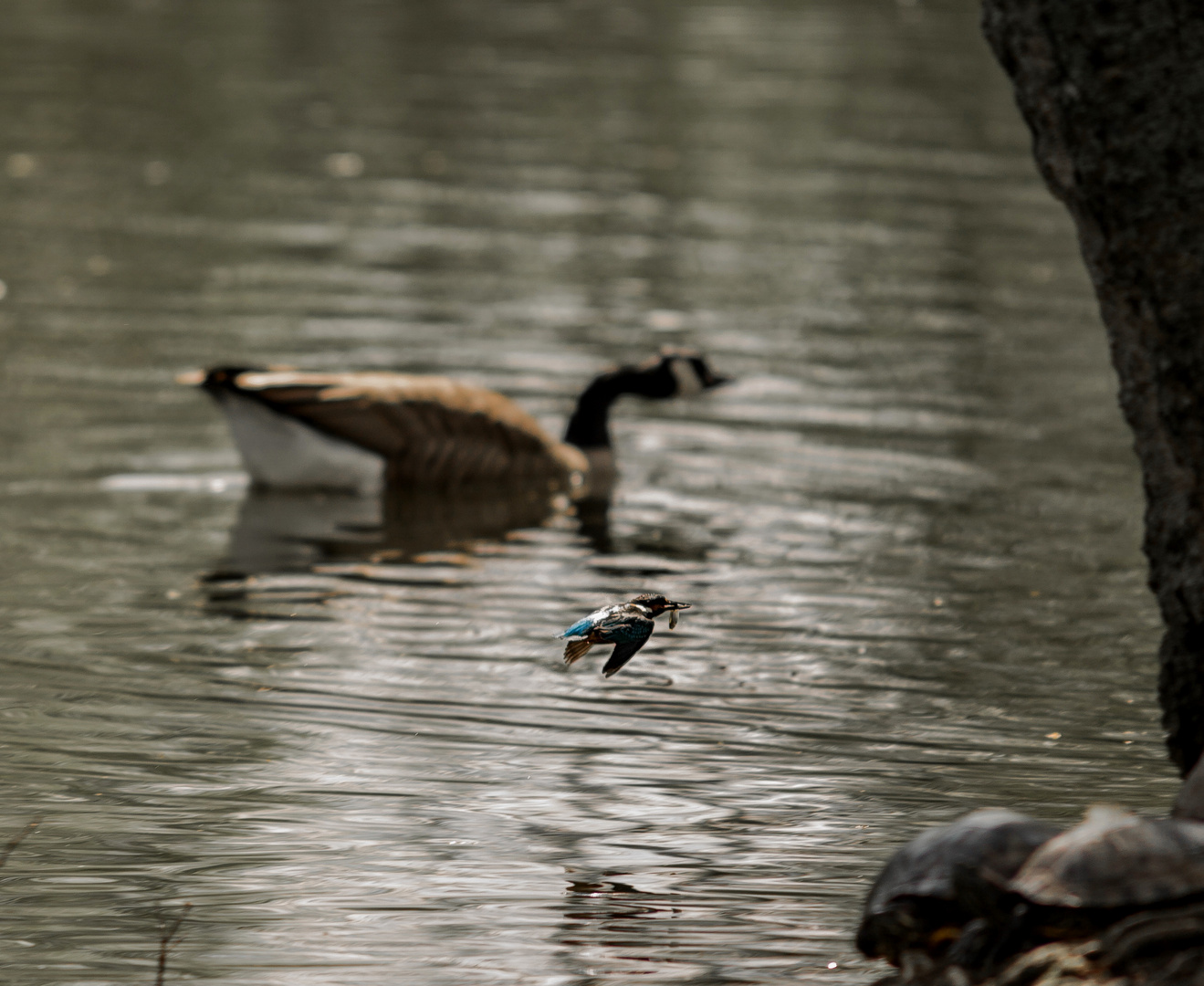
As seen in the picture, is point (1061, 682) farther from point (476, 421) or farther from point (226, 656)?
point (476, 421)

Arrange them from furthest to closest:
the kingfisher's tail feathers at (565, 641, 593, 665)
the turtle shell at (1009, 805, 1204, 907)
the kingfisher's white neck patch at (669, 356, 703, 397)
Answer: the kingfisher's white neck patch at (669, 356, 703, 397) → the kingfisher's tail feathers at (565, 641, 593, 665) → the turtle shell at (1009, 805, 1204, 907)

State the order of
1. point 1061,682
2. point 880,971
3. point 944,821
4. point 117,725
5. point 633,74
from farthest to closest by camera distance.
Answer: point 633,74 < point 1061,682 < point 117,725 < point 944,821 < point 880,971

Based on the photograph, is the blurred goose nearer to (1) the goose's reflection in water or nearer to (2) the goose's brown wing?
(2) the goose's brown wing

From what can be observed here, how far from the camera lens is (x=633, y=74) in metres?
35.0

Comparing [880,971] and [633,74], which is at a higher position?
[633,74]

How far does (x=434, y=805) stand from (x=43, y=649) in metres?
2.78

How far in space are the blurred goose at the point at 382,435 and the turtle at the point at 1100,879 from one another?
7.31 metres

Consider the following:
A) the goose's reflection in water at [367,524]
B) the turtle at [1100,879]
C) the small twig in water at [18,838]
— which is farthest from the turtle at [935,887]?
the goose's reflection in water at [367,524]

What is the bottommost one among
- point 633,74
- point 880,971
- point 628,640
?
point 880,971

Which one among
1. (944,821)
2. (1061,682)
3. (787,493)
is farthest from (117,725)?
(787,493)

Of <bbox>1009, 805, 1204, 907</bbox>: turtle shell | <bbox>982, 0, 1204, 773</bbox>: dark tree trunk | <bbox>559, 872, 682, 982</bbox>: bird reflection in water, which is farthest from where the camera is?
<bbox>982, 0, 1204, 773</bbox>: dark tree trunk

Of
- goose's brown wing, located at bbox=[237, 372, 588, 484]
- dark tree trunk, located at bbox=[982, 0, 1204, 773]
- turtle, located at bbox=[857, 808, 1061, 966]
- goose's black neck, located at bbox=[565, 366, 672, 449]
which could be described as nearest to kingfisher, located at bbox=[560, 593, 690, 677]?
turtle, located at bbox=[857, 808, 1061, 966]

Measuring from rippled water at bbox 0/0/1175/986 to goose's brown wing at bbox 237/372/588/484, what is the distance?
0.49 m

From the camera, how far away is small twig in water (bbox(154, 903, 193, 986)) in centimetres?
535
